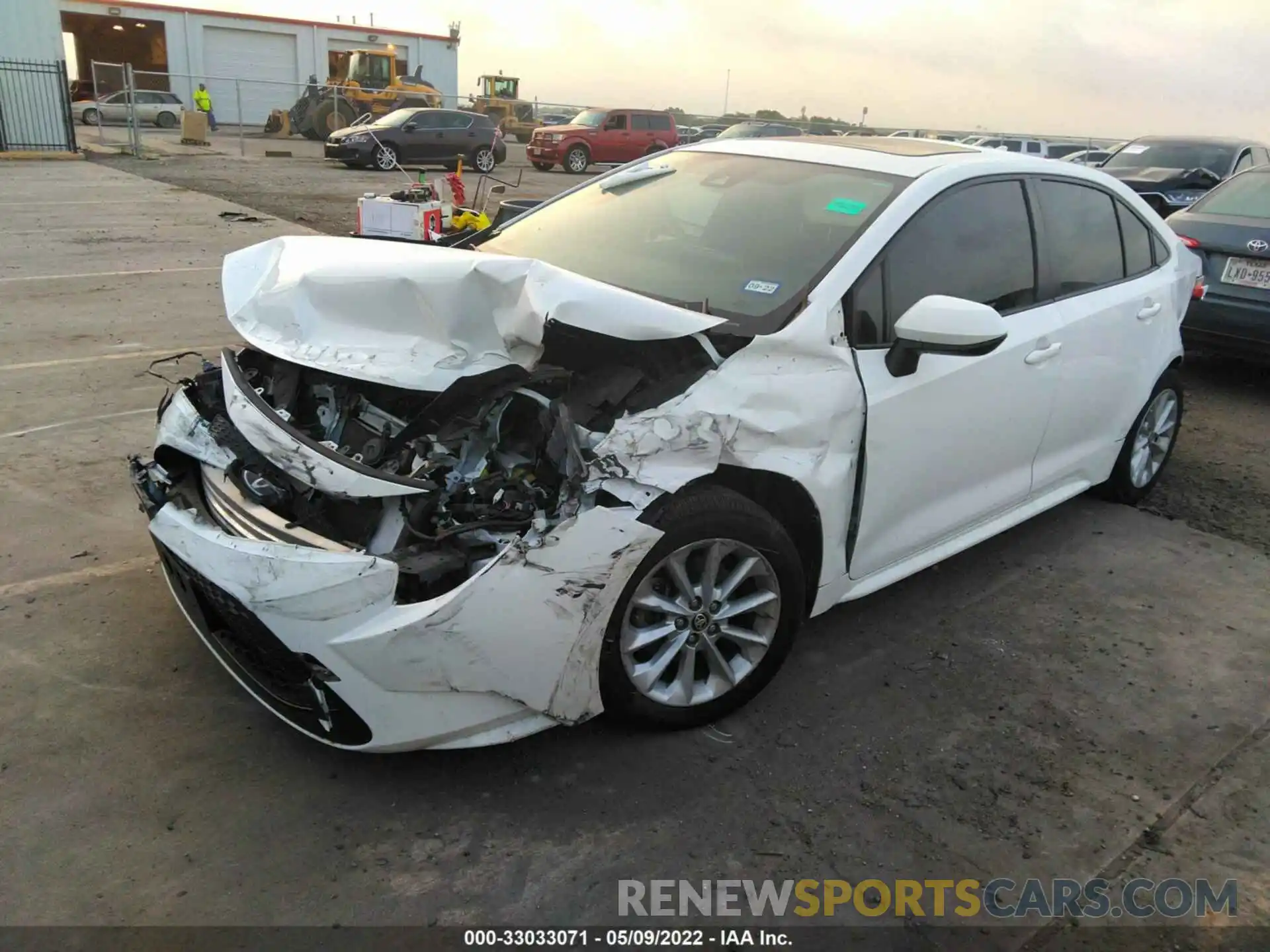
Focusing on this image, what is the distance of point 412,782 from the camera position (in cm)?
269

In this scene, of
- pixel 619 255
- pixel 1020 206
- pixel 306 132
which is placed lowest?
pixel 306 132

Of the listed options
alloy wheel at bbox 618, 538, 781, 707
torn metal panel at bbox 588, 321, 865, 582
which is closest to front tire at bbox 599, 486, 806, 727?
alloy wheel at bbox 618, 538, 781, 707

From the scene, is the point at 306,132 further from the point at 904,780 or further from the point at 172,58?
the point at 904,780

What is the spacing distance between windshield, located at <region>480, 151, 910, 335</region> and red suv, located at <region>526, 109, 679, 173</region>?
22.7 m

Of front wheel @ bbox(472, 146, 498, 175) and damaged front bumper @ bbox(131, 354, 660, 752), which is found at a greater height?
damaged front bumper @ bbox(131, 354, 660, 752)

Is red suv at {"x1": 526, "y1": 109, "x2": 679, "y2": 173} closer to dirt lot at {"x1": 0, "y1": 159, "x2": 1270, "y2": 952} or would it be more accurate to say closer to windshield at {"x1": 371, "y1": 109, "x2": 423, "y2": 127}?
windshield at {"x1": 371, "y1": 109, "x2": 423, "y2": 127}

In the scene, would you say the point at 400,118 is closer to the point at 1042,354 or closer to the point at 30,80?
the point at 30,80

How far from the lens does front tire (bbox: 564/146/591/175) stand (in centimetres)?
2561

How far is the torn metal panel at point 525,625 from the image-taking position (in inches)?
92.4

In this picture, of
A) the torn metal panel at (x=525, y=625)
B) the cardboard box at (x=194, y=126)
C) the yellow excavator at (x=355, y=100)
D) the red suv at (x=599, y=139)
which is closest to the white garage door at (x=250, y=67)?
the yellow excavator at (x=355, y=100)

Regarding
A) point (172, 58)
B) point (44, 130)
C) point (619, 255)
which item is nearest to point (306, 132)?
point (44, 130)

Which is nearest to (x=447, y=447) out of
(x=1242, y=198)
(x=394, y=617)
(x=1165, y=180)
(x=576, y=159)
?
(x=394, y=617)

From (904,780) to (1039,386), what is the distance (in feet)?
5.61

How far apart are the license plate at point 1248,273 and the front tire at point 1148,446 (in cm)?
214
